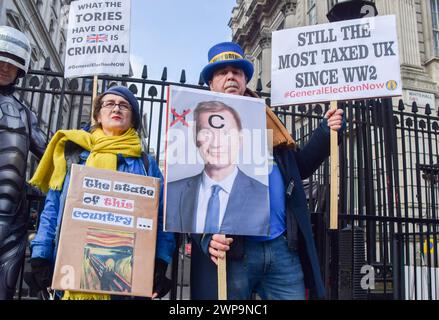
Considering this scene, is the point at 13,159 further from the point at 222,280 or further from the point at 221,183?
the point at 222,280

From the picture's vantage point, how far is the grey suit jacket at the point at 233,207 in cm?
238

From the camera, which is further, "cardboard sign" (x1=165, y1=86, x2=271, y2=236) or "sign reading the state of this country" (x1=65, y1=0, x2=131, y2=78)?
"sign reading the state of this country" (x1=65, y1=0, x2=131, y2=78)

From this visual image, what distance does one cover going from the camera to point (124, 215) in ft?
7.90

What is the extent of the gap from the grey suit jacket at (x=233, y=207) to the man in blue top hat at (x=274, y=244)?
0.38ft

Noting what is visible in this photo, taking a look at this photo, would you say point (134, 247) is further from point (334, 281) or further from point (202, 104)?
point (334, 281)

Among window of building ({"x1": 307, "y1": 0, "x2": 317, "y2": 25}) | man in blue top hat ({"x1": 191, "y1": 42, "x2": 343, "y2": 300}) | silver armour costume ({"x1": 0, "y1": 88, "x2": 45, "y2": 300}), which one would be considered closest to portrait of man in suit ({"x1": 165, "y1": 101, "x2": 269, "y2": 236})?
man in blue top hat ({"x1": 191, "y1": 42, "x2": 343, "y2": 300})

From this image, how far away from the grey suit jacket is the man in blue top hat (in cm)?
12

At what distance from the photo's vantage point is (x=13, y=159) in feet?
9.25

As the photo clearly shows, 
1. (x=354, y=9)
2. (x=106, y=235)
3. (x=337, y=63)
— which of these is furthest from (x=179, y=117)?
(x=354, y=9)

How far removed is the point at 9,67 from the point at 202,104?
5.20 feet

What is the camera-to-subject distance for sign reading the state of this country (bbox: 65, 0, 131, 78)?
12.8 ft

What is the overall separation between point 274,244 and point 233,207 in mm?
366

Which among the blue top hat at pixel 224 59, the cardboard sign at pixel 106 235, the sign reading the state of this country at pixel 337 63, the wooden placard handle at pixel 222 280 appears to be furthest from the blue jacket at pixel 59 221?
the sign reading the state of this country at pixel 337 63

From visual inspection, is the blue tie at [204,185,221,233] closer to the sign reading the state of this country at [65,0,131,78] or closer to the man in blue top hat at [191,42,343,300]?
the man in blue top hat at [191,42,343,300]
